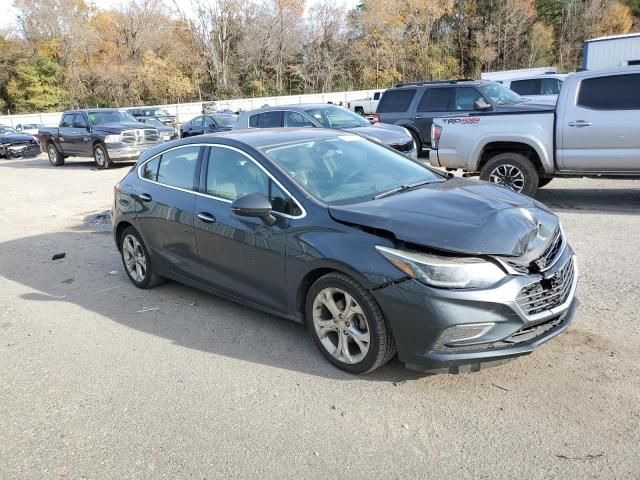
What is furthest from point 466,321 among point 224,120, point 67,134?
point 67,134

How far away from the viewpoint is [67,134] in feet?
63.6

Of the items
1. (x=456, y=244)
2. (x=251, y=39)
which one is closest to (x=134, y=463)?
(x=456, y=244)

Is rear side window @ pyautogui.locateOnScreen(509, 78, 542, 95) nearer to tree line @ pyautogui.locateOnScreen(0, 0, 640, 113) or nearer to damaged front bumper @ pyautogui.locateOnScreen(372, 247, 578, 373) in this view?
damaged front bumper @ pyautogui.locateOnScreen(372, 247, 578, 373)

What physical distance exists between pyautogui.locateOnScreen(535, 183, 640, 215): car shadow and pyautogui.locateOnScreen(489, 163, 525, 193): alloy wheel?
615 mm

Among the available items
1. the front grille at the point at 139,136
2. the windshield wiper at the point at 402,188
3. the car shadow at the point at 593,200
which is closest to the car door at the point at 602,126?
the car shadow at the point at 593,200

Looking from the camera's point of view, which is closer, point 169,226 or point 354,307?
point 354,307

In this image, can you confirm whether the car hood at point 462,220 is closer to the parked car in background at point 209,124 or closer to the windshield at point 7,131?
the parked car in background at point 209,124

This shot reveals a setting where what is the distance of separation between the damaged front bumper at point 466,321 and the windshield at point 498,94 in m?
10.7

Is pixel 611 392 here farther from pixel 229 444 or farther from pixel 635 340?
pixel 229 444

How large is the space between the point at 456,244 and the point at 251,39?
59.6 m

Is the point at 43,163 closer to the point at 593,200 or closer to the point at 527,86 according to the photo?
the point at 527,86

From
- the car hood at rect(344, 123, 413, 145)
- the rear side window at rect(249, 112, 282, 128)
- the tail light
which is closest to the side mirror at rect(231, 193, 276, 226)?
the tail light

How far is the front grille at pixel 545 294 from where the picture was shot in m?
3.33

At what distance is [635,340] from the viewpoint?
4.00 m
